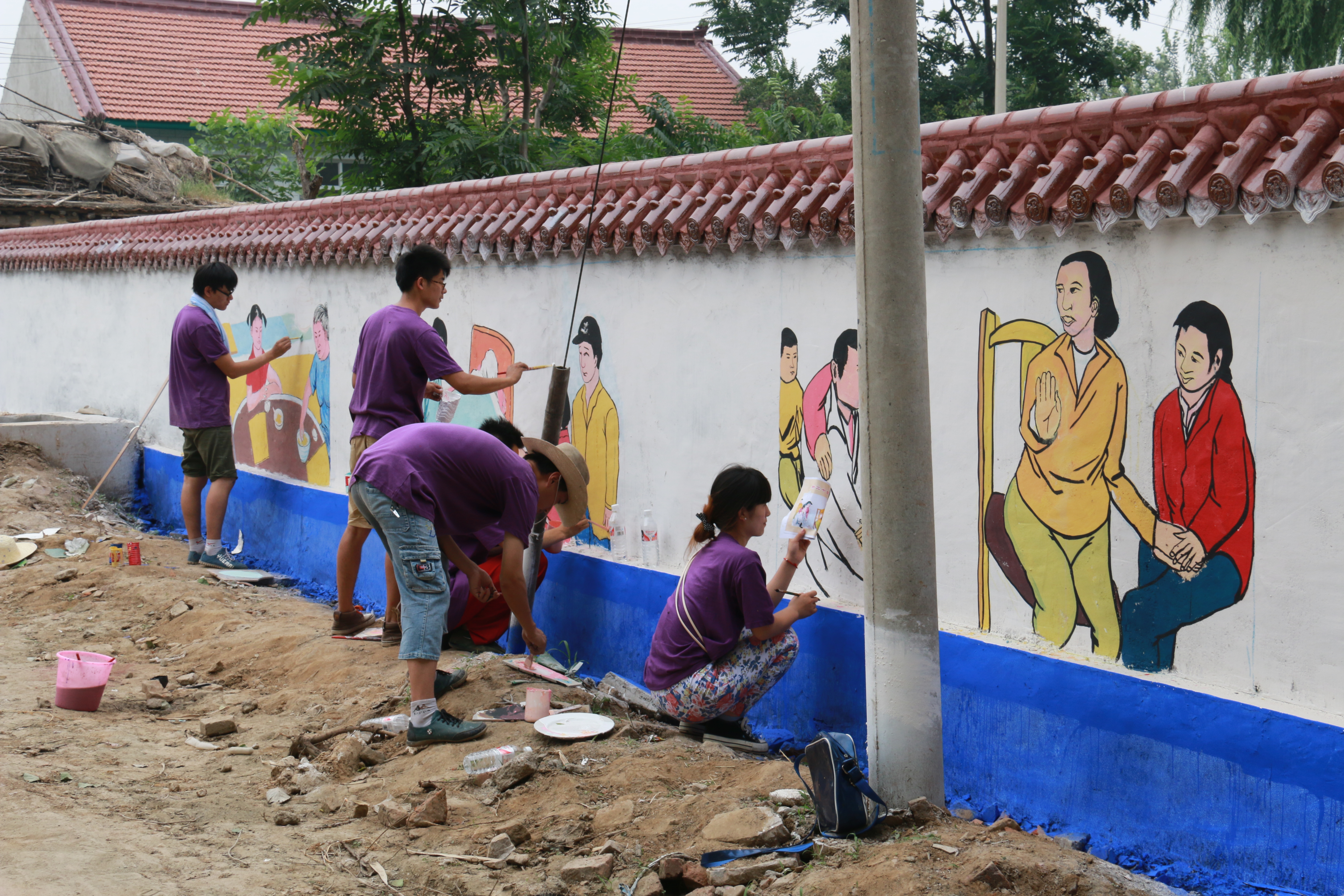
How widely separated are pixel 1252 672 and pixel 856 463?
1844 mm

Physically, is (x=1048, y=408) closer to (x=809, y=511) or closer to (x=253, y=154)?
(x=809, y=511)

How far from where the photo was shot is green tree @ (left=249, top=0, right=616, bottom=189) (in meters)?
12.7

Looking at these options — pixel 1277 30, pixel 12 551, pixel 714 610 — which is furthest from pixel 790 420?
pixel 1277 30

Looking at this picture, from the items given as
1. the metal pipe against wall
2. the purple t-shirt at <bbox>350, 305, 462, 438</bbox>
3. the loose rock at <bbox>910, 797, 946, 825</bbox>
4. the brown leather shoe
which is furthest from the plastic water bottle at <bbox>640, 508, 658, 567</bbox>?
the loose rock at <bbox>910, 797, 946, 825</bbox>

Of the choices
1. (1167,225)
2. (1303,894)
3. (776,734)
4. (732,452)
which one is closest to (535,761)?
(776,734)

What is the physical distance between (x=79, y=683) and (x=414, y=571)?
216cm

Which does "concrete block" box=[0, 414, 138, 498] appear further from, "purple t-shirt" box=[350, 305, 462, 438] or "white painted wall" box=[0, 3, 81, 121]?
"white painted wall" box=[0, 3, 81, 121]

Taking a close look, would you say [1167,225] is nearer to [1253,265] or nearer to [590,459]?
[1253,265]

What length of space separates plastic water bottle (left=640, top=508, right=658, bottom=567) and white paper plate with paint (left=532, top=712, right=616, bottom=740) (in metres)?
1.23

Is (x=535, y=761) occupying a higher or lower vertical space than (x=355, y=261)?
lower

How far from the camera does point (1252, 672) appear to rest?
4.07m

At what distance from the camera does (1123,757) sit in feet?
14.3

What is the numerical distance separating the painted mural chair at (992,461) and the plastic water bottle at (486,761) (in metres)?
2.03

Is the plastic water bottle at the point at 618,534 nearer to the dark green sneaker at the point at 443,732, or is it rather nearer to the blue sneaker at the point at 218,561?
the dark green sneaker at the point at 443,732
